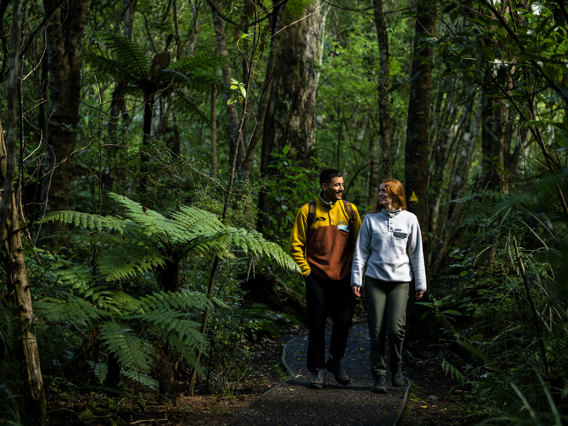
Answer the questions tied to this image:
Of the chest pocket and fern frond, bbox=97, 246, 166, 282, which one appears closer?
fern frond, bbox=97, 246, 166, 282

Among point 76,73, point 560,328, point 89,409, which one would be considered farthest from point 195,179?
point 560,328

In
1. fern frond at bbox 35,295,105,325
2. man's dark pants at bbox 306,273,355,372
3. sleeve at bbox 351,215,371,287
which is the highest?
sleeve at bbox 351,215,371,287

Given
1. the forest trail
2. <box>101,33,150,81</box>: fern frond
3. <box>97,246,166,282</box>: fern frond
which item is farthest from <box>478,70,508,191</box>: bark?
<box>97,246,166,282</box>: fern frond

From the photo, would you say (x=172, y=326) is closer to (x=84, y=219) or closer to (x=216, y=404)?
(x=84, y=219)

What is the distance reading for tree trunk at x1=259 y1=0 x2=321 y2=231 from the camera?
11117 mm

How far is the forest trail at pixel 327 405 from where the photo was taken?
459 cm

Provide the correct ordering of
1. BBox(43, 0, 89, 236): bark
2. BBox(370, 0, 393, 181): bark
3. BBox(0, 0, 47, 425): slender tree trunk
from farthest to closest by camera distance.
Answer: BBox(370, 0, 393, 181): bark, BBox(43, 0, 89, 236): bark, BBox(0, 0, 47, 425): slender tree trunk

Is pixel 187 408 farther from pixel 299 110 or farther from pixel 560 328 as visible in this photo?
pixel 299 110

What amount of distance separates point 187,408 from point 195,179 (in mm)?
3115

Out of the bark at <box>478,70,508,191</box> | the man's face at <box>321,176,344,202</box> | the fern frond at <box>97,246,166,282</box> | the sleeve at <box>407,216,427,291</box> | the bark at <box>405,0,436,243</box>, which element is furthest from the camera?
the bark at <box>478,70,508,191</box>

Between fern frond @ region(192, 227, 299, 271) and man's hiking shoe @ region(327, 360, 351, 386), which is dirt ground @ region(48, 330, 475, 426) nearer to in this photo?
man's hiking shoe @ region(327, 360, 351, 386)

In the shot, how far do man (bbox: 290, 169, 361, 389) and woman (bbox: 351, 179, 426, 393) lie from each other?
0.82ft

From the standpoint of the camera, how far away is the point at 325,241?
585cm

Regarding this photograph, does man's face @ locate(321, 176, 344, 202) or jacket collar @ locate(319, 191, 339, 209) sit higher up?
man's face @ locate(321, 176, 344, 202)
